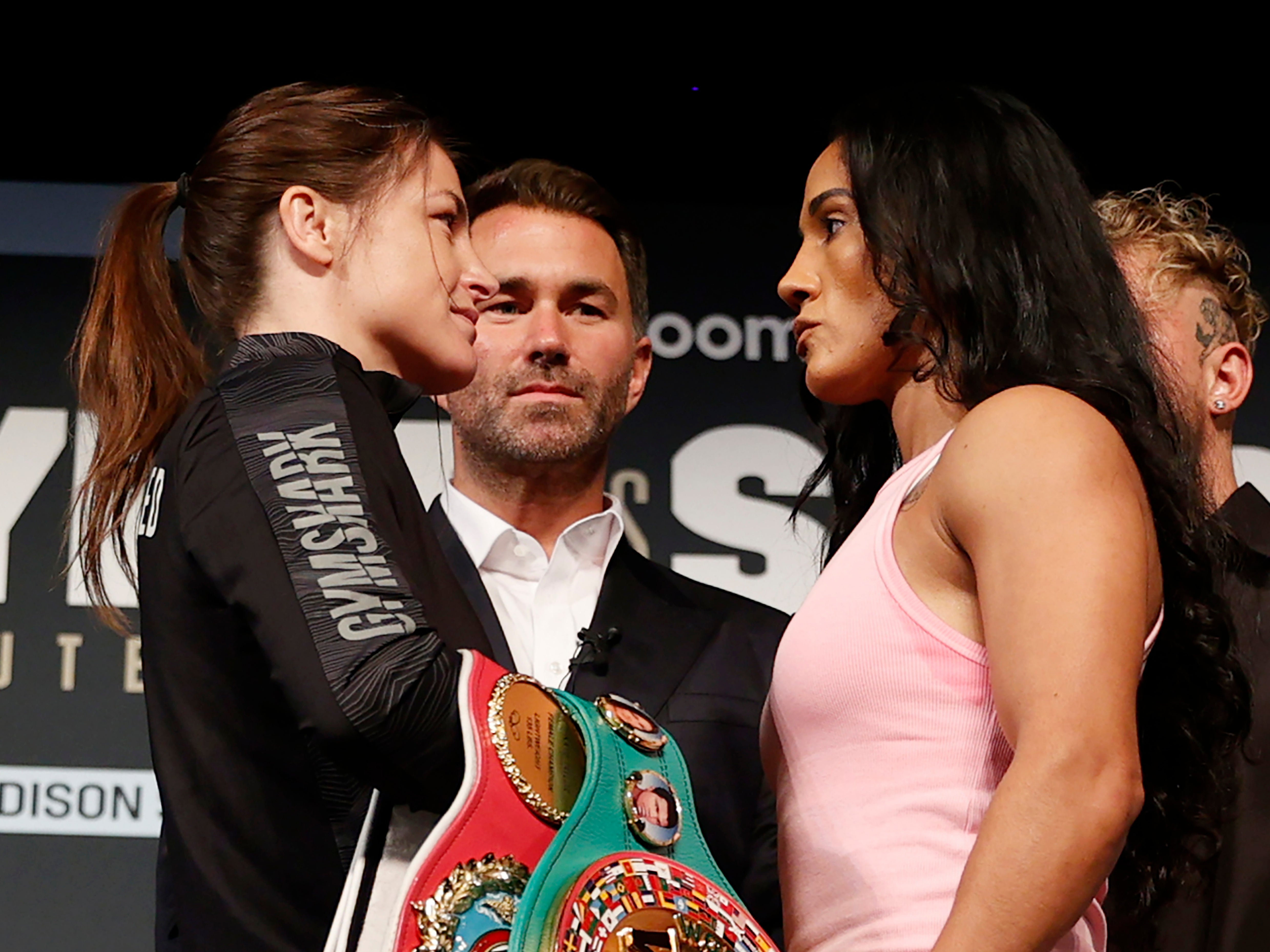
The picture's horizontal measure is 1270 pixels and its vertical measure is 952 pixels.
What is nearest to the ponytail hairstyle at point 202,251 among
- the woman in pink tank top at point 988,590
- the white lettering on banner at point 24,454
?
the woman in pink tank top at point 988,590

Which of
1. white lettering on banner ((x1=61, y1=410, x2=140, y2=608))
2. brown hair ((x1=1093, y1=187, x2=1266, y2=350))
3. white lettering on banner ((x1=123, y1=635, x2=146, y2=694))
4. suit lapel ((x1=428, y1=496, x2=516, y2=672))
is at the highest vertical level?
brown hair ((x1=1093, y1=187, x2=1266, y2=350))

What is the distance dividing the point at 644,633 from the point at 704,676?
113 millimetres

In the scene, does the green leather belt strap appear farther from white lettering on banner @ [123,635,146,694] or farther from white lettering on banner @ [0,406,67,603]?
white lettering on banner @ [0,406,67,603]

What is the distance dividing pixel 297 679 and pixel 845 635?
489 millimetres

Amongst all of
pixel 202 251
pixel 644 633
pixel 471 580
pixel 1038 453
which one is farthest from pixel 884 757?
pixel 471 580

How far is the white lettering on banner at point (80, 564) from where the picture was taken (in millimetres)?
2973

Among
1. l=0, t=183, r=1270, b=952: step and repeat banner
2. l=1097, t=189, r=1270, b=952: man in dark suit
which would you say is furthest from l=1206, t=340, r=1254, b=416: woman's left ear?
l=0, t=183, r=1270, b=952: step and repeat banner

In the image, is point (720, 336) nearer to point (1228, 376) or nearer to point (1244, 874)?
point (1228, 376)

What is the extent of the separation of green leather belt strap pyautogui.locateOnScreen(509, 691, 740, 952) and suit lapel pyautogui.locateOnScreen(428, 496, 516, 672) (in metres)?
0.90

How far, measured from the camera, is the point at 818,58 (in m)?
3.02

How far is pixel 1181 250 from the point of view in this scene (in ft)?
7.72

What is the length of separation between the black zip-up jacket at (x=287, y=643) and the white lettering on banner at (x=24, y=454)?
69.2 inches

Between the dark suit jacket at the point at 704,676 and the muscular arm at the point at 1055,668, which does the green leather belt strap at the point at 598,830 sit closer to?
the muscular arm at the point at 1055,668

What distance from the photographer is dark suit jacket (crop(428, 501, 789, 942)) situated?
2131 mm
